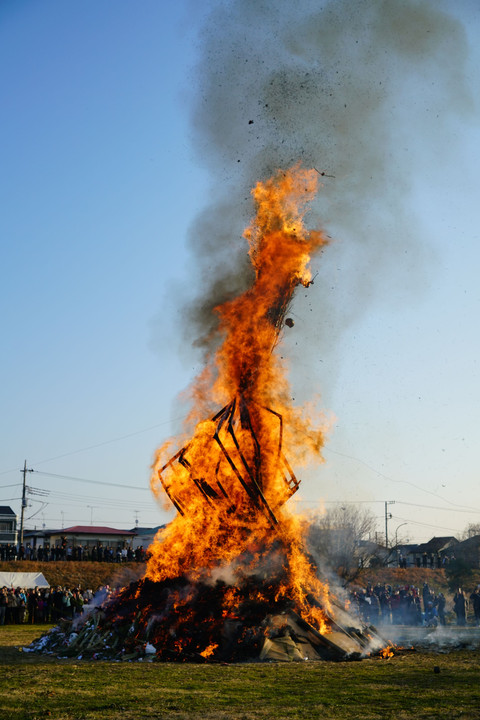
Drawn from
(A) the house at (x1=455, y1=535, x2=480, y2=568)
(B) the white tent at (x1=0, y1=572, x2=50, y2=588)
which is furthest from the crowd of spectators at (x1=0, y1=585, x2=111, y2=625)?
(A) the house at (x1=455, y1=535, x2=480, y2=568)

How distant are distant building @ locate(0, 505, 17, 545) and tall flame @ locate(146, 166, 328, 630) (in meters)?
69.1

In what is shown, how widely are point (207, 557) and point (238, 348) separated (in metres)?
5.84

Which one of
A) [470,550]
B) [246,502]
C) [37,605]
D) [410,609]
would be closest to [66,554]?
[37,605]

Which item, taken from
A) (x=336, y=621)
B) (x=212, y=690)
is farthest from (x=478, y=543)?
(x=212, y=690)

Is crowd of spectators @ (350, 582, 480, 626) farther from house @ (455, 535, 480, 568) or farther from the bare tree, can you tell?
house @ (455, 535, 480, 568)

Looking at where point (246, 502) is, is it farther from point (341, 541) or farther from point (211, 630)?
point (341, 541)

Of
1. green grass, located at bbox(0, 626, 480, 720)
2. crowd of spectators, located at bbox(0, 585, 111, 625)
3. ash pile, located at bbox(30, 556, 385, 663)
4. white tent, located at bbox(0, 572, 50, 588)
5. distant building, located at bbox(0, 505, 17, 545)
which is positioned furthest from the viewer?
distant building, located at bbox(0, 505, 17, 545)

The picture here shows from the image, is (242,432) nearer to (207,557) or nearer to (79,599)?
(207,557)

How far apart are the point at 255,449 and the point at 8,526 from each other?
2879 inches

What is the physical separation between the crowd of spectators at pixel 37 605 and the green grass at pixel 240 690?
1569cm

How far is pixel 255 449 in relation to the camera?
1955 centimetres

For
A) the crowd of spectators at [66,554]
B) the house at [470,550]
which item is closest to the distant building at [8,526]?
the crowd of spectators at [66,554]

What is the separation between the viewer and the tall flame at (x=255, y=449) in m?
19.5

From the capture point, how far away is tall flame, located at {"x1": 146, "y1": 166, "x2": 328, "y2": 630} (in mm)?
19484
